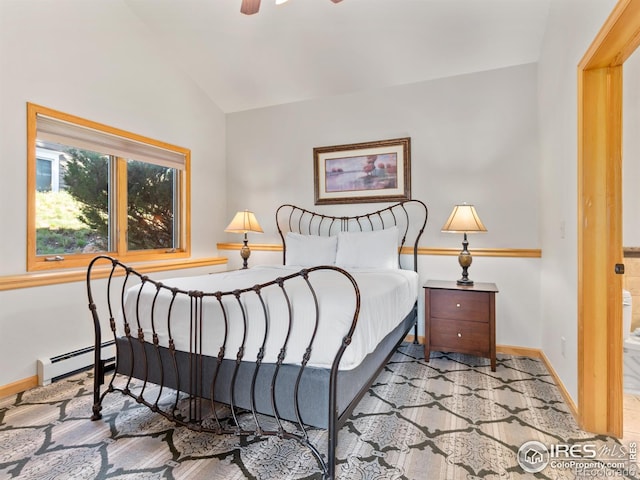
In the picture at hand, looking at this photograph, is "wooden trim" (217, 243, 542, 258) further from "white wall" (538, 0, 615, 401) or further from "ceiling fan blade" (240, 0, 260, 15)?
"ceiling fan blade" (240, 0, 260, 15)

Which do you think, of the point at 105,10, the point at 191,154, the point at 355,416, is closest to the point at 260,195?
the point at 191,154

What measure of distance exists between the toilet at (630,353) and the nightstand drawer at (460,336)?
92 centimetres

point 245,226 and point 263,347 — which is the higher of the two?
point 245,226

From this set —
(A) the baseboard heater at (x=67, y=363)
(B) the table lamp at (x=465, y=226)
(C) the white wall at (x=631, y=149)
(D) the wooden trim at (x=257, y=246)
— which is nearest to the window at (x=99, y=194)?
(D) the wooden trim at (x=257, y=246)

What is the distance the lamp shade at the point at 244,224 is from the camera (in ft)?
12.4

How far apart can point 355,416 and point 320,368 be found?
746 millimetres

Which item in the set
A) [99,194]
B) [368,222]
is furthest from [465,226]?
[99,194]

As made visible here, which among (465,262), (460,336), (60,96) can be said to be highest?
(60,96)

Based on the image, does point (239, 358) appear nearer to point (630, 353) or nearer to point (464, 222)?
point (464, 222)

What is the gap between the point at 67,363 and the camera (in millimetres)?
2656

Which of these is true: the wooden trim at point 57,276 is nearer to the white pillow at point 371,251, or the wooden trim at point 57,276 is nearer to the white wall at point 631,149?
the white pillow at point 371,251

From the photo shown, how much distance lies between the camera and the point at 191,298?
1754 millimetres

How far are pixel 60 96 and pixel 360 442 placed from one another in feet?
10.7

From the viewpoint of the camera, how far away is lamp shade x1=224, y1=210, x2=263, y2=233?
12.4 ft
